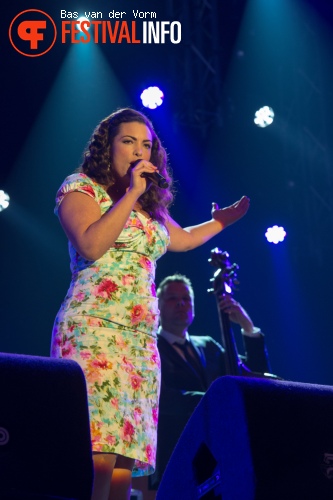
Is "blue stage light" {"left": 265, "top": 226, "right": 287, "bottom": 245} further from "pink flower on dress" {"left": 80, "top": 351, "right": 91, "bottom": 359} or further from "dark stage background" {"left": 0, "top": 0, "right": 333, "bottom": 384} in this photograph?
"pink flower on dress" {"left": 80, "top": 351, "right": 91, "bottom": 359}

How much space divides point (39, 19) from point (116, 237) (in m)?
4.77

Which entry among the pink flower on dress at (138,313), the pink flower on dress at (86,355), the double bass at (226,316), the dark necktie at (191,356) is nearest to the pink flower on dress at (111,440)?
the pink flower on dress at (86,355)

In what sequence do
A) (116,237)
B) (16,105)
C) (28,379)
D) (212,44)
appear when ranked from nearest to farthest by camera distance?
(28,379)
(116,237)
(212,44)
(16,105)

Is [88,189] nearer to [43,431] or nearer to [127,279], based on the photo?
[127,279]

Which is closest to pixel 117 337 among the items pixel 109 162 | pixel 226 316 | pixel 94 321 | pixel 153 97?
pixel 94 321

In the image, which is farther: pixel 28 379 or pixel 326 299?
pixel 326 299

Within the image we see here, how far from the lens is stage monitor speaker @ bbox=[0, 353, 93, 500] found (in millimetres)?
1394

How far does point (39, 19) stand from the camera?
644 centimetres

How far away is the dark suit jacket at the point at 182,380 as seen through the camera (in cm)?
425

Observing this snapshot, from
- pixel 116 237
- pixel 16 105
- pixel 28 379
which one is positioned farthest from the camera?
pixel 16 105

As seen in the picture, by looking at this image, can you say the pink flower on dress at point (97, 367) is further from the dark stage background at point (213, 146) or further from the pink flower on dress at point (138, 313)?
the dark stage background at point (213, 146)

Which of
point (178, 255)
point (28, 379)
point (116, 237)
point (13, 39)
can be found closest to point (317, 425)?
point (28, 379)

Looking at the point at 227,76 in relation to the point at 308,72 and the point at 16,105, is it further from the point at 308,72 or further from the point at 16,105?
the point at 16,105

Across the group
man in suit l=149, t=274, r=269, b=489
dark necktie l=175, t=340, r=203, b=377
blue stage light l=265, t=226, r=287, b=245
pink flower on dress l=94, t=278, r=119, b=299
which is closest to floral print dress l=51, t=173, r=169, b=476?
pink flower on dress l=94, t=278, r=119, b=299
